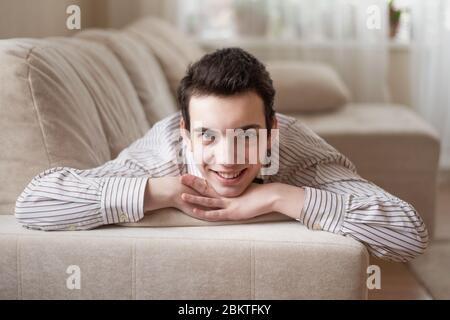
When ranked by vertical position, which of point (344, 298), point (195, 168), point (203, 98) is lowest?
point (344, 298)

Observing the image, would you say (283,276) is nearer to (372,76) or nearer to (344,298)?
(344,298)

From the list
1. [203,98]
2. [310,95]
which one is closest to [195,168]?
[203,98]

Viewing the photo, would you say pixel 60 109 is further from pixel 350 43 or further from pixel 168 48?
pixel 350 43

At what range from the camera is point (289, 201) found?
134 centimetres

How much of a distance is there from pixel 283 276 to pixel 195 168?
0.34 meters

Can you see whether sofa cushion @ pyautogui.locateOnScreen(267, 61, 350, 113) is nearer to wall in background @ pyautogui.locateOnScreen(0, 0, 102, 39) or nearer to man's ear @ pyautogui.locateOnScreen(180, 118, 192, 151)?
wall in background @ pyautogui.locateOnScreen(0, 0, 102, 39)

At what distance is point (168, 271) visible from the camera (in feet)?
4.14

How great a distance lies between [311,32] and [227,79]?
304 cm

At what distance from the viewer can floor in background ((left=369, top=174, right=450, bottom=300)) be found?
7.83ft

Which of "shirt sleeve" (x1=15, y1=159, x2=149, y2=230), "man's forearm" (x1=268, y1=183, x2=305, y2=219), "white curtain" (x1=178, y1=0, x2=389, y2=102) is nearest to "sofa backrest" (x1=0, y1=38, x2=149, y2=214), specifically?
"shirt sleeve" (x1=15, y1=159, x2=149, y2=230)

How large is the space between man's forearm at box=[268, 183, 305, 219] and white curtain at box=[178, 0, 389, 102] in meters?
3.01

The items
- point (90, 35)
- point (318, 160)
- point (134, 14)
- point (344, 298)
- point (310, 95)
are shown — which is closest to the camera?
point (344, 298)

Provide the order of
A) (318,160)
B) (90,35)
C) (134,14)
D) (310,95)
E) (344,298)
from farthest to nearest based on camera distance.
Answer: (134,14) < (310,95) < (90,35) < (318,160) < (344,298)

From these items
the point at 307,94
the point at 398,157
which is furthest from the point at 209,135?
the point at 307,94
